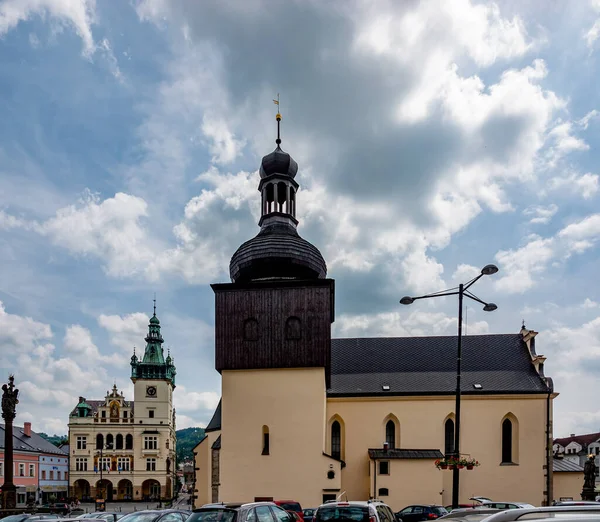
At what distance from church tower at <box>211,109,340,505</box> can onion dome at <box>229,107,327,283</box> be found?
0.08m

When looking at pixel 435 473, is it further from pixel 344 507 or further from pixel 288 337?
pixel 344 507

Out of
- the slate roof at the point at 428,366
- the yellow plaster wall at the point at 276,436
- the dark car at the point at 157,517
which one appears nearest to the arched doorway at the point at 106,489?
the slate roof at the point at 428,366

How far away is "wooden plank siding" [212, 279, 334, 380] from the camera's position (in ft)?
96.9

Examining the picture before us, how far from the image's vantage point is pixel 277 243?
104ft

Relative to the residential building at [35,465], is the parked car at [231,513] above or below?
above

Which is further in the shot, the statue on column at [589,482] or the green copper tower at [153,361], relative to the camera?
the green copper tower at [153,361]

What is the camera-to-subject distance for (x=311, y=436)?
2869 centimetres

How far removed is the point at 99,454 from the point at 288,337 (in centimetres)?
6059

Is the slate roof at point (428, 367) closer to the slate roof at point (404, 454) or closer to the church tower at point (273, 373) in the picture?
the slate roof at point (404, 454)

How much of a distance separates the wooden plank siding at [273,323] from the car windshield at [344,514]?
61.5 feet

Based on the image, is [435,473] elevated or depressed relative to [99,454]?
elevated

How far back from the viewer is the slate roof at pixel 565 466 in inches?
1405

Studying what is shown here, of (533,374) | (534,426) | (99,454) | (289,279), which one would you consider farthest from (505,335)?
(99,454)

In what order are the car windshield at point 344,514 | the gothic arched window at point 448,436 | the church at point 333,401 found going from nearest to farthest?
the car windshield at point 344,514 → the church at point 333,401 → the gothic arched window at point 448,436
